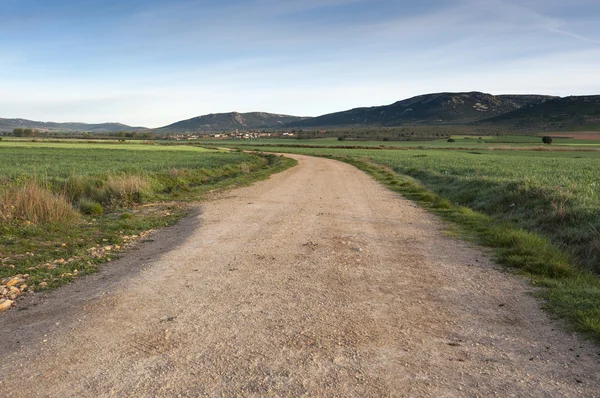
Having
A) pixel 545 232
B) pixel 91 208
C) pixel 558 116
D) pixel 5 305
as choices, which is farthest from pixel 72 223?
pixel 558 116

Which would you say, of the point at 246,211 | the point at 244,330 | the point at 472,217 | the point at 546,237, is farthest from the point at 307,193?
the point at 244,330

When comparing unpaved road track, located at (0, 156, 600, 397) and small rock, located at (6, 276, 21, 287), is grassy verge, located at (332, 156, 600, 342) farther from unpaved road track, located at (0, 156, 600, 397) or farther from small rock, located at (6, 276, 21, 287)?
small rock, located at (6, 276, 21, 287)

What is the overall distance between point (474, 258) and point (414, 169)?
78.9 feet

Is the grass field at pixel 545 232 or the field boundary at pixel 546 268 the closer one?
the field boundary at pixel 546 268

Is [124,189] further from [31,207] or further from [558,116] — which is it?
[558,116]

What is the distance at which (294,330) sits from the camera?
4.90 meters

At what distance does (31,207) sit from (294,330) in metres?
9.90

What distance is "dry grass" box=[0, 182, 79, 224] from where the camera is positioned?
1139 cm

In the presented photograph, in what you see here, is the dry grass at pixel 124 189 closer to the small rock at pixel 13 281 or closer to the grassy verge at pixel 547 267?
the small rock at pixel 13 281

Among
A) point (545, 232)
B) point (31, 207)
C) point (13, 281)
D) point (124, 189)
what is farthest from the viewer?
point (124, 189)

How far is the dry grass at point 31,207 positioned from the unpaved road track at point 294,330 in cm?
447

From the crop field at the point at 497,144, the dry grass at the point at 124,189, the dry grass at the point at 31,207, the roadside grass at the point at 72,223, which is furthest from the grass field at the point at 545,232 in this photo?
the crop field at the point at 497,144

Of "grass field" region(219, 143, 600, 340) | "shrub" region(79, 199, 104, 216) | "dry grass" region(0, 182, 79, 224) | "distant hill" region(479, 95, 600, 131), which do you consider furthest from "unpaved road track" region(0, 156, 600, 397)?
"distant hill" region(479, 95, 600, 131)

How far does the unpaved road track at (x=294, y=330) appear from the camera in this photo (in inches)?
151
